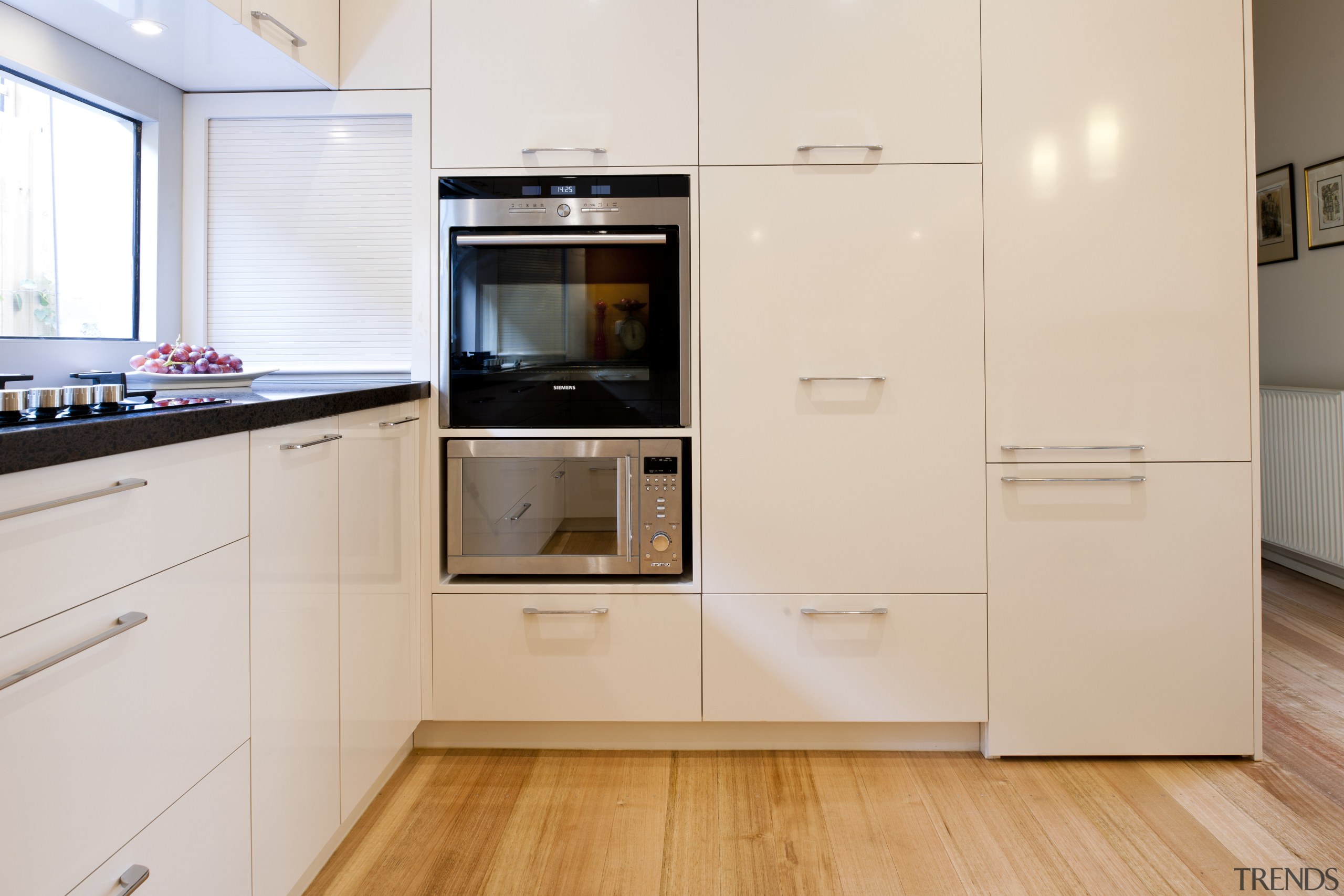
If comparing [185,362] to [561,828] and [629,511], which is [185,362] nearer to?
[629,511]

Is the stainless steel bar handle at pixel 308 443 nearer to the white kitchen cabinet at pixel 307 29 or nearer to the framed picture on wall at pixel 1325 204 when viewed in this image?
the white kitchen cabinet at pixel 307 29

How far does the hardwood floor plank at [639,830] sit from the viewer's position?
1602 millimetres

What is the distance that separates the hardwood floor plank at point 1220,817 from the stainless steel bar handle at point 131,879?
77.0 inches

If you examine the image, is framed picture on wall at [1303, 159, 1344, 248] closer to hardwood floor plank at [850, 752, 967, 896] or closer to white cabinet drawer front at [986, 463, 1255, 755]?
white cabinet drawer front at [986, 463, 1255, 755]

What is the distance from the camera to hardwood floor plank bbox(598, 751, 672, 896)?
1.60 m

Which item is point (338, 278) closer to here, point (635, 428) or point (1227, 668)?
point (635, 428)

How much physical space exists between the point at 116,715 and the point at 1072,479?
1985 millimetres

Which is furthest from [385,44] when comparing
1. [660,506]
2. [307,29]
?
[660,506]

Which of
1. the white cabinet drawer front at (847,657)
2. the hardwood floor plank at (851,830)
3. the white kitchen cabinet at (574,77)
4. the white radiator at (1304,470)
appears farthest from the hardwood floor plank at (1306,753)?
the white kitchen cabinet at (574,77)

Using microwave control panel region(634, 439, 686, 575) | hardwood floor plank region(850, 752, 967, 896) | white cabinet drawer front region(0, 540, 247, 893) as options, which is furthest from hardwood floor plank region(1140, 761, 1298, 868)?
white cabinet drawer front region(0, 540, 247, 893)

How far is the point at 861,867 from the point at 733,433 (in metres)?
1.01

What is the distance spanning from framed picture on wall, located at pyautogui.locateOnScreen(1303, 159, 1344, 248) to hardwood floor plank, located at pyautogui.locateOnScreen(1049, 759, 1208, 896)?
10.1ft

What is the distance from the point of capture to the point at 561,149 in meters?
2.00

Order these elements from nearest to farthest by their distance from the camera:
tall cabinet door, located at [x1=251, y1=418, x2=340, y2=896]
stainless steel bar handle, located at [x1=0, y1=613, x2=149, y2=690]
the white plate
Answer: stainless steel bar handle, located at [x1=0, y1=613, x2=149, y2=690], tall cabinet door, located at [x1=251, y1=418, x2=340, y2=896], the white plate
